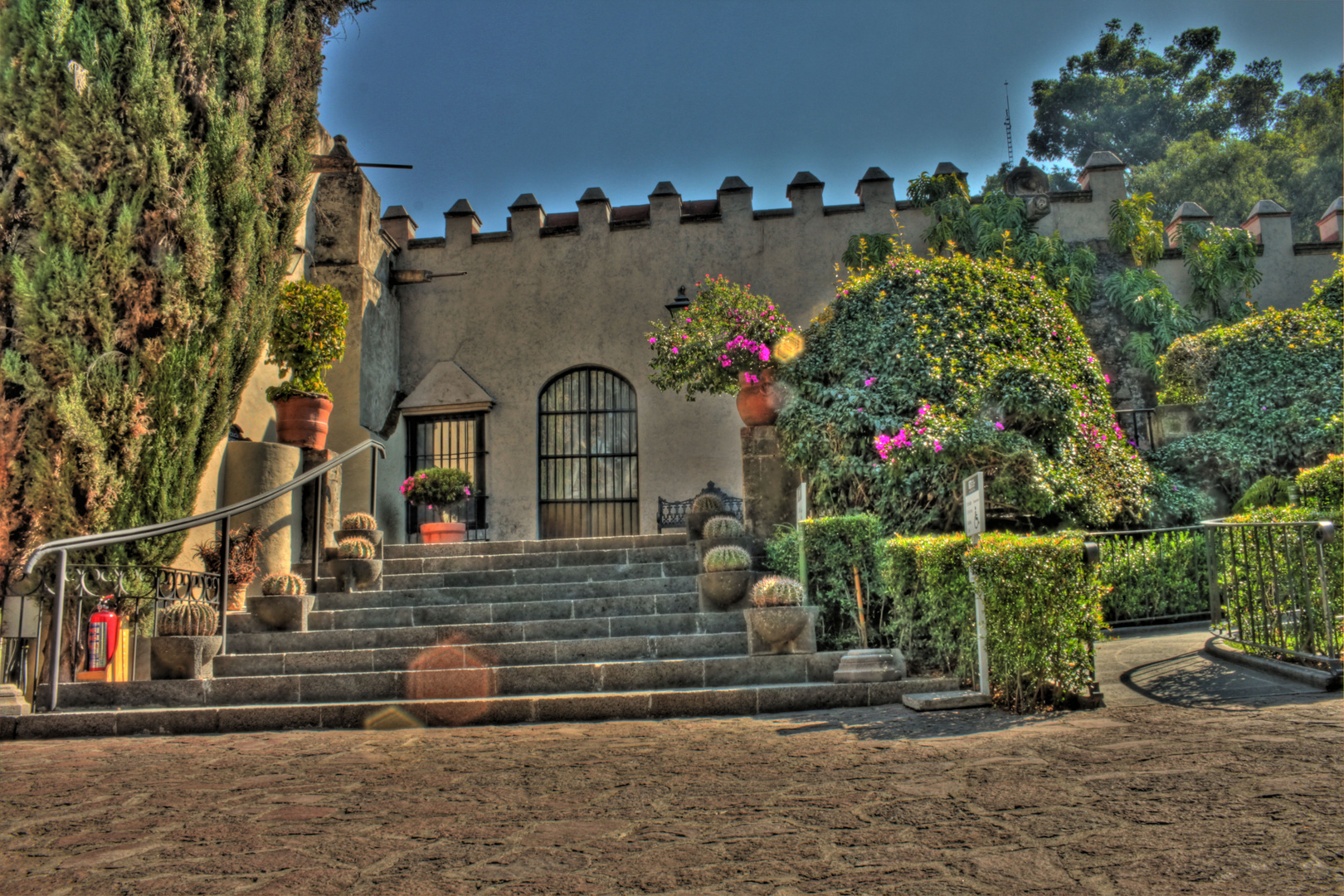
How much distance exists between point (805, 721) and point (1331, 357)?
8.69 meters

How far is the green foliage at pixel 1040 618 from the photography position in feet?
15.2

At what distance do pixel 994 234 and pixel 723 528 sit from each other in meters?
6.91

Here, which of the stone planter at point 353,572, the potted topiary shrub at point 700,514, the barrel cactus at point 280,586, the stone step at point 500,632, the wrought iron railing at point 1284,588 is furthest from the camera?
the potted topiary shrub at point 700,514

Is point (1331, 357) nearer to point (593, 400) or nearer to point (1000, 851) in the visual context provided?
point (593, 400)

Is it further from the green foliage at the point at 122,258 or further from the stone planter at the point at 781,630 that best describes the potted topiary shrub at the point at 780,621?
the green foliage at the point at 122,258

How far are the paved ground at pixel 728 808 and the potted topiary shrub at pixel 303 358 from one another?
4.26m

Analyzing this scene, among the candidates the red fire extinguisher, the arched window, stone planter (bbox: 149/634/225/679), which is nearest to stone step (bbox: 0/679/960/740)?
stone planter (bbox: 149/634/225/679)

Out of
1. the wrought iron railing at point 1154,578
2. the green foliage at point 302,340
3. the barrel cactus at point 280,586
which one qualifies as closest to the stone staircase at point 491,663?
the barrel cactus at point 280,586

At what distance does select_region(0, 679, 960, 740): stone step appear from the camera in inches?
199

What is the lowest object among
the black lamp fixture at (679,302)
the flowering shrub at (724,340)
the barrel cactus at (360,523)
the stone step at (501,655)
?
the stone step at (501,655)

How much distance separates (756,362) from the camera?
28.3 ft

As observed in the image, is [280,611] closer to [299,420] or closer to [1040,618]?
[299,420]

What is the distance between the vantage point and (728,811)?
302 centimetres

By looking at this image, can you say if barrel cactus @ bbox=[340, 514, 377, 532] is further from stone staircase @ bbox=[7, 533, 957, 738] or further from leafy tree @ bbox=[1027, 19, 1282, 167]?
leafy tree @ bbox=[1027, 19, 1282, 167]
